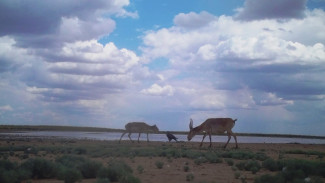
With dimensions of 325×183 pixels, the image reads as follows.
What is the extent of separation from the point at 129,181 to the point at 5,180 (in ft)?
12.0

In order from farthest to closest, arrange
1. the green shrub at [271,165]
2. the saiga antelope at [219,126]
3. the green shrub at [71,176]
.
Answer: the saiga antelope at [219,126] → the green shrub at [271,165] → the green shrub at [71,176]

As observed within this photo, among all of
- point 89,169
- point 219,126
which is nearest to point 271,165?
point 89,169

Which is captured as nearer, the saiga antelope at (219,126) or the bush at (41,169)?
the bush at (41,169)

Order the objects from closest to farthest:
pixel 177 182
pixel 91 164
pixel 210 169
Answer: pixel 177 182
pixel 91 164
pixel 210 169

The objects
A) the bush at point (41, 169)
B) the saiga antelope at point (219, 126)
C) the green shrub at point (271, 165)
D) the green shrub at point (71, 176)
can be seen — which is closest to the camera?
the green shrub at point (71, 176)

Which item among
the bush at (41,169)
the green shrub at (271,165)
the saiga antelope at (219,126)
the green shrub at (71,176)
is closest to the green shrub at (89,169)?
the bush at (41,169)

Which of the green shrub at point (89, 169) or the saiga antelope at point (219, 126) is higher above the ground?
the saiga antelope at point (219, 126)

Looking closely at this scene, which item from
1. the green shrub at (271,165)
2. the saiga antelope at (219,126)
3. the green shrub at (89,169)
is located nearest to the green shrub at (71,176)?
the green shrub at (89,169)

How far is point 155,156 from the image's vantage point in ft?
66.7

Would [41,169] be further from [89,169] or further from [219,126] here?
[219,126]

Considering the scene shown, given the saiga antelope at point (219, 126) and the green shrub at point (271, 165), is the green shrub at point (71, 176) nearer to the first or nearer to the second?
the green shrub at point (271, 165)

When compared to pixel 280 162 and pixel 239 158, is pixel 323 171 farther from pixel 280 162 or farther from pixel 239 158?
pixel 239 158

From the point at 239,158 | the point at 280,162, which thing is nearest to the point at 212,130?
the point at 239,158

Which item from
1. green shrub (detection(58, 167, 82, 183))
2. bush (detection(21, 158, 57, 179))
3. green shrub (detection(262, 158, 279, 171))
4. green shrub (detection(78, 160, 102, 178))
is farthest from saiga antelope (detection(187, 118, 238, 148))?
green shrub (detection(58, 167, 82, 183))
